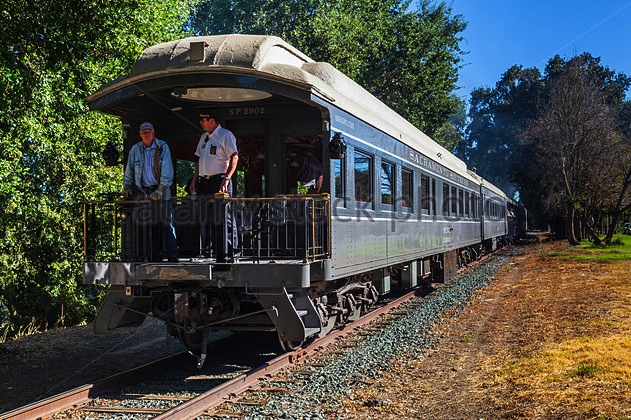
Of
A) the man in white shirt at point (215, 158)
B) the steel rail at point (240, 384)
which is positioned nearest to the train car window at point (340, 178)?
the man in white shirt at point (215, 158)

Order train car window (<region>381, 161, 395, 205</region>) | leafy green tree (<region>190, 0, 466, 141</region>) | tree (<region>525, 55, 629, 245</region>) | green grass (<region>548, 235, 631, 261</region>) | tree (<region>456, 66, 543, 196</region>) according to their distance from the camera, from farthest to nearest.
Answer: tree (<region>456, 66, 543, 196</region>) → tree (<region>525, 55, 629, 245</region>) → leafy green tree (<region>190, 0, 466, 141</region>) → green grass (<region>548, 235, 631, 261</region>) → train car window (<region>381, 161, 395, 205</region>)

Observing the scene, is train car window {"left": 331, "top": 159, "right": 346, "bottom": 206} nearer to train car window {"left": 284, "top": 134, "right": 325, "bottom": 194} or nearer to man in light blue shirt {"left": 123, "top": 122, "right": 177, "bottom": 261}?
train car window {"left": 284, "top": 134, "right": 325, "bottom": 194}

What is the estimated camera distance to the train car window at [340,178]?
27.6ft

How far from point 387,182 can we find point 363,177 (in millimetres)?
1323

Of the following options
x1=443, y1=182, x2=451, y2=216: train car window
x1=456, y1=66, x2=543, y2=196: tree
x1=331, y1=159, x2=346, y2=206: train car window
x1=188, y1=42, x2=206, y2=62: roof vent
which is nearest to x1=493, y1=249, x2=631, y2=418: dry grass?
x1=331, y1=159, x2=346, y2=206: train car window

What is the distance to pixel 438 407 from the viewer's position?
637 centimetres

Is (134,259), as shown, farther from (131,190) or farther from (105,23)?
(105,23)

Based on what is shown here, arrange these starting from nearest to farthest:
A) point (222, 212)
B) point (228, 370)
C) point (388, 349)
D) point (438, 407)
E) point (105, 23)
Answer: point (438, 407) < point (222, 212) < point (228, 370) < point (388, 349) < point (105, 23)

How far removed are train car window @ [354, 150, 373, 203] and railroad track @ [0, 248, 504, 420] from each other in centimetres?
208

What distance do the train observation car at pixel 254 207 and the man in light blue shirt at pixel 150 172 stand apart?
170 mm

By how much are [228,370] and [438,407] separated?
9.53 feet

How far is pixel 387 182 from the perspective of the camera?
10.8 meters

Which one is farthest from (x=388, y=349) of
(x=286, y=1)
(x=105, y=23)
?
(x=286, y=1)

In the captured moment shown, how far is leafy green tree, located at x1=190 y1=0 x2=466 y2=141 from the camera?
30172mm
